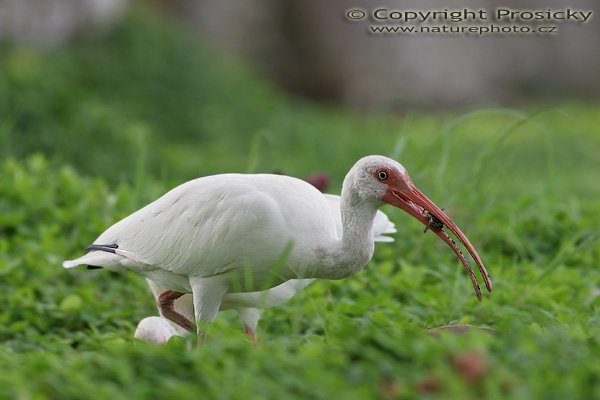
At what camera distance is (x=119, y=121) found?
993cm

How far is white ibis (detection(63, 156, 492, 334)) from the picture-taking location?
400 centimetres

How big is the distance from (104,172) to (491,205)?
12.6ft

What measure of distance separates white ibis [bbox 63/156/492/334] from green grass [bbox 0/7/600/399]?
255mm

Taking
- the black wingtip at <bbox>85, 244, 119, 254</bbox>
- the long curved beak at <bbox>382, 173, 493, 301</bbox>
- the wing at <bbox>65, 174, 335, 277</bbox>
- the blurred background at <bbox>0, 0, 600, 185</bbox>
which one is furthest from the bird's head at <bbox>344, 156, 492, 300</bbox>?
the blurred background at <bbox>0, 0, 600, 185</bbox>

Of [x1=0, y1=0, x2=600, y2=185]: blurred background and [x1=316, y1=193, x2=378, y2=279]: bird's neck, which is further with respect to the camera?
[x1=0, y1=0, x2=600, y2=185]: blurred background

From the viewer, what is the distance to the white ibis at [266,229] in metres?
4.00

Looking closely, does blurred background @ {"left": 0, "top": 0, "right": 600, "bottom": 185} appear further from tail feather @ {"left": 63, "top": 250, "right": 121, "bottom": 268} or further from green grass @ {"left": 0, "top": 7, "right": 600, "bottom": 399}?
tail feather @ {"left": 63, "top": 250, "right": 121, "bottom": 268}

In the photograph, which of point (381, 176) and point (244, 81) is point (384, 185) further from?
point (244, 81)

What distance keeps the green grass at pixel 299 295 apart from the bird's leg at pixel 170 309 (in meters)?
0.25

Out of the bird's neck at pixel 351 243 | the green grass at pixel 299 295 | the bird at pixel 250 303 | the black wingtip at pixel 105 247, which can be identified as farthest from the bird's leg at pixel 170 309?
the bird's neck at pixel 351 243

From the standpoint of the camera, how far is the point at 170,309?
477 cm

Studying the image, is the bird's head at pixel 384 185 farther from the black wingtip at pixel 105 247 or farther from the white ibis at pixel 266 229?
the black wingtip at pixel 105 247

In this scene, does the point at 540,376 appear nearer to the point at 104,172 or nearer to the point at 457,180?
the point at 457,180

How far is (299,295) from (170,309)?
70cm
